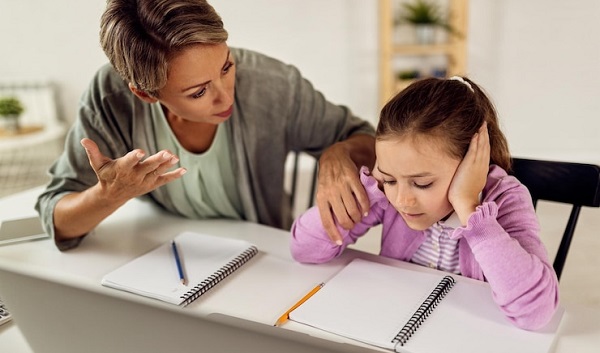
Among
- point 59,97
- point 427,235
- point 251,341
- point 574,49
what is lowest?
point 59,97

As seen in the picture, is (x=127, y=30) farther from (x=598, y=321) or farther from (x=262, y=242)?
(x=598, y=321)

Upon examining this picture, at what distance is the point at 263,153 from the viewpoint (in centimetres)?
127

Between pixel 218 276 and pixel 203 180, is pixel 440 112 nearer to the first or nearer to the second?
pixel 218 276

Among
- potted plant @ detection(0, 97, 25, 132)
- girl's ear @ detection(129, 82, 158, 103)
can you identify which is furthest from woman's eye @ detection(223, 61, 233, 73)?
potted plant @ detection(0, 97, 25, 132)

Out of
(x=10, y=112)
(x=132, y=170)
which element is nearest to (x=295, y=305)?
(x=132, y=170)

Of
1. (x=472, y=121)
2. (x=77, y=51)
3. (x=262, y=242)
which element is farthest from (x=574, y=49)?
(x=77, y=51)

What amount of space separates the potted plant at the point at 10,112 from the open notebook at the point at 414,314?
2824 millimetres

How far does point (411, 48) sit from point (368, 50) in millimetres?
230

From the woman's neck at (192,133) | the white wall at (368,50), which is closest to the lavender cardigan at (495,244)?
the white wall at (368,50)

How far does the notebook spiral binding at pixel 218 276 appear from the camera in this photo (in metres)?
0.86

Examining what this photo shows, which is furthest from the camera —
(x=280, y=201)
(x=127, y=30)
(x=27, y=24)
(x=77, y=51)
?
(x=27, y=24)

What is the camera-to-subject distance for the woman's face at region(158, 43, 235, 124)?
37.2 inches

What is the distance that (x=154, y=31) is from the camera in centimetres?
92

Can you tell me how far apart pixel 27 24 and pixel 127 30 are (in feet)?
8.62
